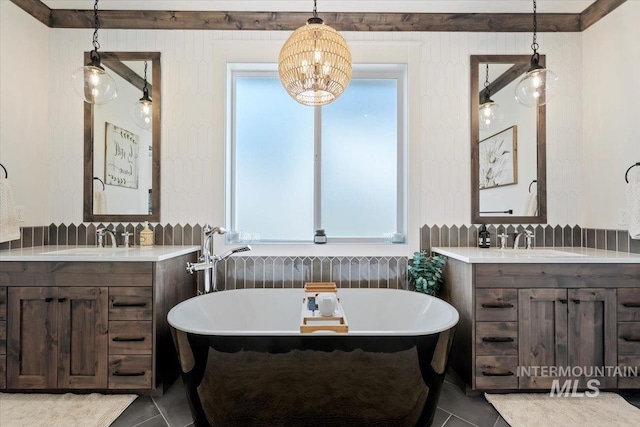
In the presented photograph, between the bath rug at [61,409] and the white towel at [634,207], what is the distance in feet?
11.0

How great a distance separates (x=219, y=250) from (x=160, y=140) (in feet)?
3.32

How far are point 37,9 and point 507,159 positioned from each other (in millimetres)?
3884

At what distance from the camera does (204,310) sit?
214 centimetres

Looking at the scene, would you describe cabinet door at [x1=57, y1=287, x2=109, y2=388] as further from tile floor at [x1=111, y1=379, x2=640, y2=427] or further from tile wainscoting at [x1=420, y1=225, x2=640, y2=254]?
tile wainscoting at [x1=420, y1=225, x2=640, y2=254]

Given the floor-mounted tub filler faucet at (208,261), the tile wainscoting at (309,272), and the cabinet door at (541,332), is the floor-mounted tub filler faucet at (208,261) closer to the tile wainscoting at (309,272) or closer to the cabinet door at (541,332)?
the tile wainscoting at (309,272)

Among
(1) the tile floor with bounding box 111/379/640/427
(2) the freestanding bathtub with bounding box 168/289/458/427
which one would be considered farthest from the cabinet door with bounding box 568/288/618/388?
(2) the freestanding bathtub with bounding box 168/289/458/427

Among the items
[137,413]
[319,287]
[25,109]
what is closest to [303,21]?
[319,287]

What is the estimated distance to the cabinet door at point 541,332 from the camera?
1.98 m

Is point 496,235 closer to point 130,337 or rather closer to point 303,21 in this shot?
point 303,21

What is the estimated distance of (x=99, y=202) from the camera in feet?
8.59

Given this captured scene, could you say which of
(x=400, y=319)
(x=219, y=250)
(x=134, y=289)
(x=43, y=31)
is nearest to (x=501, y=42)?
(x=400, y=319)

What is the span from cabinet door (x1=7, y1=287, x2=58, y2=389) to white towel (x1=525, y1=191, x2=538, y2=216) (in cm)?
343

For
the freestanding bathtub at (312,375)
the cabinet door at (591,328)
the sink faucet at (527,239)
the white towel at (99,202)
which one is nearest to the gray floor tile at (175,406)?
the freestanding bathtub at (312,375)

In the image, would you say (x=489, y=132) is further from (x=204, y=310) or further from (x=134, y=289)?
(x=134, y=289)
